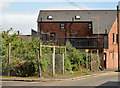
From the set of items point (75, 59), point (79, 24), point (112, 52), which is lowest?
point (75, 59)

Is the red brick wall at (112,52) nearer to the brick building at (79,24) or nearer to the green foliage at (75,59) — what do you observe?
the brick building at (79,24)

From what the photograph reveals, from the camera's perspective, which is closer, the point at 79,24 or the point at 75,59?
the point at 75,59

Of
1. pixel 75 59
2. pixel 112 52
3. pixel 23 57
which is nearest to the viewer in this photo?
pixel 23 57

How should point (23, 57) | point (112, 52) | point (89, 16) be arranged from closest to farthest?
point (23, 57) → point (112, 52) → point (89, 16)

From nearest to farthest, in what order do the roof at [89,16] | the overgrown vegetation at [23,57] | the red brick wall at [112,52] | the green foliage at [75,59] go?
1. the overgrown vegetation at [23,57]
2. the green foliage at [75,59]
3. the red brick wall at [112,52]
4. the roof at [89,16]

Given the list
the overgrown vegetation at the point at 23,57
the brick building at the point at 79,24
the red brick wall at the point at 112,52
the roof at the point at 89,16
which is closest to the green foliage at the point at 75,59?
the overgrown vegetation at the point at 23,57

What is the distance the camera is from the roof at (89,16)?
4880 cm

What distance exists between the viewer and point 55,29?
50219mm

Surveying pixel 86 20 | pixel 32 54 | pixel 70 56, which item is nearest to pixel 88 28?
pixel 86 20

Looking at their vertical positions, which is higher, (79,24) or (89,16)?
(89,16)

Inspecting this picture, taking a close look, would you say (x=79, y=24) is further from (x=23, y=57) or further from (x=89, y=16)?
(x=23, y=57)

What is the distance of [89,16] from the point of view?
50.8 m

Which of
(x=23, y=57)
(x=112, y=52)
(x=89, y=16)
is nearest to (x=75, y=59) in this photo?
(x=23, y=57)

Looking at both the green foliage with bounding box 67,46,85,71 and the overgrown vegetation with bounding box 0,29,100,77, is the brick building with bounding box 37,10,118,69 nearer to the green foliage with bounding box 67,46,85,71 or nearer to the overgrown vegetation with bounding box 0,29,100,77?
the green foliage with bounding box 67,46,85,71
